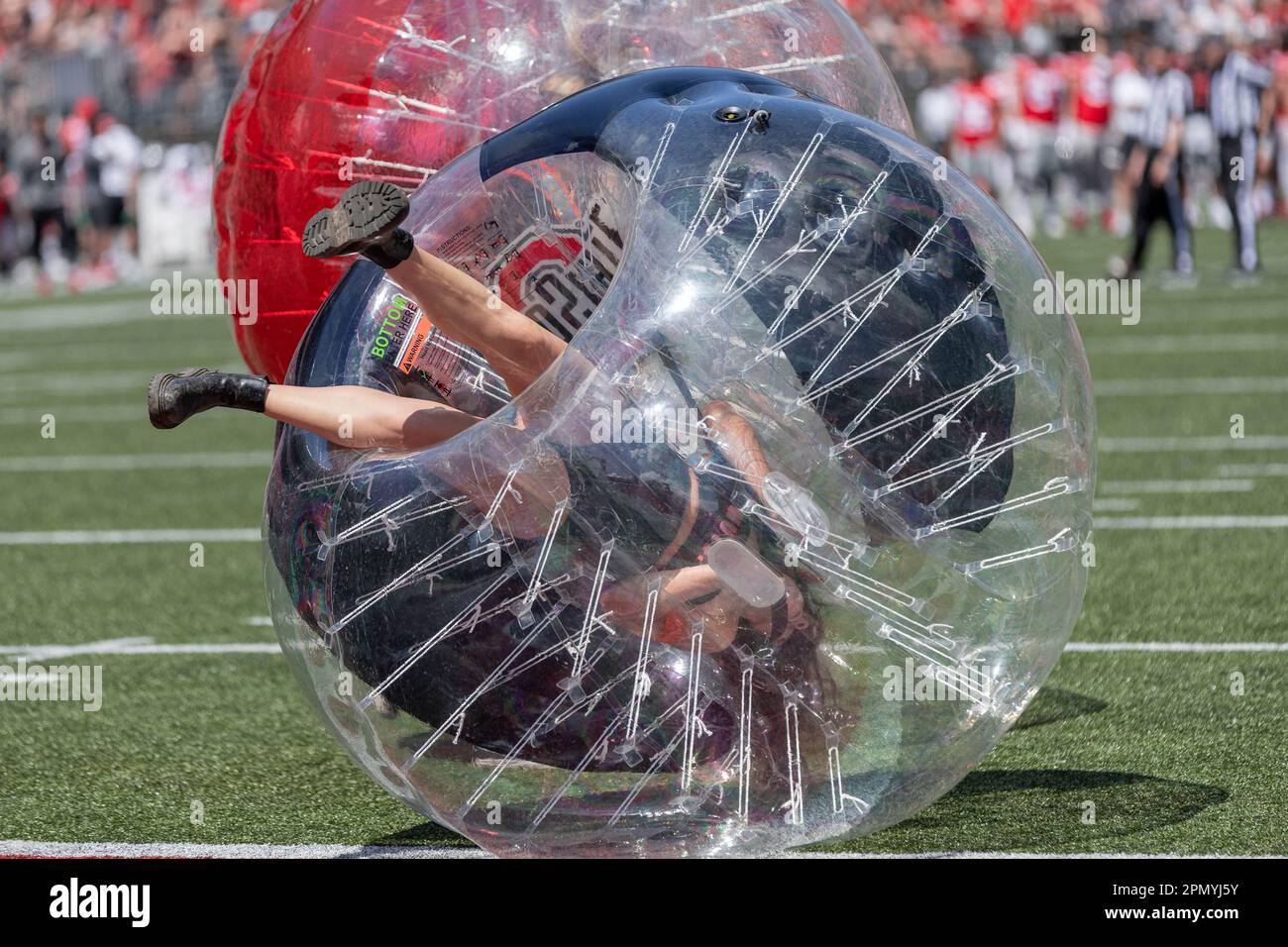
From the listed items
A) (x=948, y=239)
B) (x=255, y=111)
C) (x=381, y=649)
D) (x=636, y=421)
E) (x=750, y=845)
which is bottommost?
(x=750, y=845)

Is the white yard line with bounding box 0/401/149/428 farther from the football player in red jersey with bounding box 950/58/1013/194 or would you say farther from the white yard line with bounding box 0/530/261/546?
the football player in red jersey with bounding box 950/58/1013/194

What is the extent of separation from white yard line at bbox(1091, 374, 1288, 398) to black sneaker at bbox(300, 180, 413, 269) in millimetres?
8624

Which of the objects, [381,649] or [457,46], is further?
[457,46]

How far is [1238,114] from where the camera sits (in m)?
19.6

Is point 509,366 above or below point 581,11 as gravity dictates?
below

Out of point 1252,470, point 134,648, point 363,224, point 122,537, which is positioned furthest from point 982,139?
point 363,224

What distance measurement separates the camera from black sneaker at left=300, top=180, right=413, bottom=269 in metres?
4.11

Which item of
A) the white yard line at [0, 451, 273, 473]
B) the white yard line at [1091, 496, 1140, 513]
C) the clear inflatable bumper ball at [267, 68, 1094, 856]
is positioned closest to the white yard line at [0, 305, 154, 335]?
the white yard line at [0, 451, 273, 473]

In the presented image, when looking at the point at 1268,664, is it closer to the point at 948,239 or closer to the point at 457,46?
the point at 948,239

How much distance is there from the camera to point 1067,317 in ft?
13.9

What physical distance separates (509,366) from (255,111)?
184 cm

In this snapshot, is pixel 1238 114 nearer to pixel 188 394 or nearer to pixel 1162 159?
pixel 1162 159

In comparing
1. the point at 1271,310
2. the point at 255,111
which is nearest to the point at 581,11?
the point at 255,111

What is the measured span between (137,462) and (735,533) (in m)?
8.12
